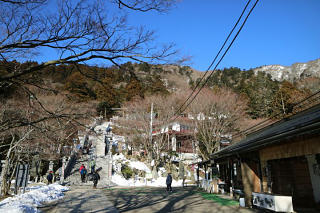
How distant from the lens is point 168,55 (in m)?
5.40

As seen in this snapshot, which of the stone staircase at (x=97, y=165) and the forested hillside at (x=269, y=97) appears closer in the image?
the stone staircase at (x=97, y=165)

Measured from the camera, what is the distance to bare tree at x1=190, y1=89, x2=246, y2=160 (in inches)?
851

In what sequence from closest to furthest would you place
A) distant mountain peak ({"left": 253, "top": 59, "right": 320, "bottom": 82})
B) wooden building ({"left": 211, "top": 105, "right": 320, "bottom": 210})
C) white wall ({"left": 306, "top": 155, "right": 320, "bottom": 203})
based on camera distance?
wooden building ({"left": 211, "top": 105, "right": 320, "bottom": 210}) → white wall ({"left": 306, "top": 155, "right": 320, "bottom": 203}) → distant mountain peak ({"left": 253, "top": 59, "right": 320, "bottom": 82})

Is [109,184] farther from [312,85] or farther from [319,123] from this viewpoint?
[312,85]

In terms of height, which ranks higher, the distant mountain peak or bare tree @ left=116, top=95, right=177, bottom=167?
the distant mountain peak

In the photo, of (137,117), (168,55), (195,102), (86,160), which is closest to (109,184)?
(86,160)

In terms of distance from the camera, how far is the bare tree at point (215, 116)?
2162 centimetres

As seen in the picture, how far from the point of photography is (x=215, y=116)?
72.4 feet

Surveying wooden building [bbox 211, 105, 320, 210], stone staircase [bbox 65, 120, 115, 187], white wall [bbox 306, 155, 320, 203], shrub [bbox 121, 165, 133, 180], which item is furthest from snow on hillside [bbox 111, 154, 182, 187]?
white wall [bbox 306, 155, 320, 203]

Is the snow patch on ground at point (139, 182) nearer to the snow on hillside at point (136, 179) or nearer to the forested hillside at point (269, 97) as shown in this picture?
the snow on hillside at point (136, 179)

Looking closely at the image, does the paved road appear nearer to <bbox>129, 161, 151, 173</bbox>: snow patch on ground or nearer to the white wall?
the white wall

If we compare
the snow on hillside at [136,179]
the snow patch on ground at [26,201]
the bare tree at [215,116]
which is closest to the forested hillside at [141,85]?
the bare tree at [215,116]

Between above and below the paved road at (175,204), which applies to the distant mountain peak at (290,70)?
above

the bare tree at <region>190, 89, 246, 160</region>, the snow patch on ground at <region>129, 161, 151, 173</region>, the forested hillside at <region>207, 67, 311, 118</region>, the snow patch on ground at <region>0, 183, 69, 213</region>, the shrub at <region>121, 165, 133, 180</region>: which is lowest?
the snow patch on ground at <region>0, 183, 69, 213</region>
